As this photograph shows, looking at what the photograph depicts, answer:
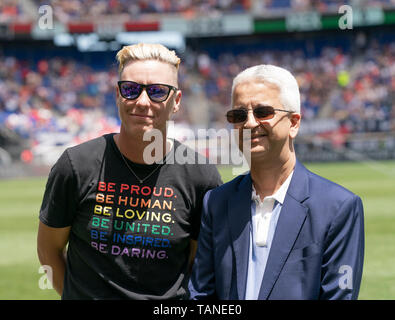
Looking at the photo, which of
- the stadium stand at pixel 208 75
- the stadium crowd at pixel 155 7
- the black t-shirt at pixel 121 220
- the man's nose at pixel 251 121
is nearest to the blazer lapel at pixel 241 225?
the man's nose at pixel 251 121

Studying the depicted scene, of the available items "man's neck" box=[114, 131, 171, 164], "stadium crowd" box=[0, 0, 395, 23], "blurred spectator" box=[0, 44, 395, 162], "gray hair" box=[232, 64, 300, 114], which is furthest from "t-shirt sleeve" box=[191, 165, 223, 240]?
"stadium crowd" box=[0, 0, 395, 23]

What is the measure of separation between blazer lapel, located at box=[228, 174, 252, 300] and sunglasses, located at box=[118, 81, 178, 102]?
0.76 meters

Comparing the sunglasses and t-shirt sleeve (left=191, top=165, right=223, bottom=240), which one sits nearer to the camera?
the sunglasses

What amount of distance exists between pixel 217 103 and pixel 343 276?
28.2m

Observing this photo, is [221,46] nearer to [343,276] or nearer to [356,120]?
[356,120]

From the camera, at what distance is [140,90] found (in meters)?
2.86

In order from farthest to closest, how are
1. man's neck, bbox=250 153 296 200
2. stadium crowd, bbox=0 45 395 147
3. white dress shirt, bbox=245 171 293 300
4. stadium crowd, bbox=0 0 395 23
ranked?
1. stadium crowd, bbox=0 0 395 23
2. stadium crowd, bbox=0 45 395 147
3. man's neck, bbox=250 153 296 200
4. white dress shirt, bbox=245 171 293 300

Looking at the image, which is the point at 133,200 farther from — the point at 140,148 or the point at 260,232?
the point at 260,232

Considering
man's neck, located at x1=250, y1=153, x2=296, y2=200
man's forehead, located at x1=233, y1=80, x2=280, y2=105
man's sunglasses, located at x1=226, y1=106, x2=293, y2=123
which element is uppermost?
man's forehead, located at x1=233, y1=80, x2=280, y2=105

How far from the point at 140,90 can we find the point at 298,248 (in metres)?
1.31

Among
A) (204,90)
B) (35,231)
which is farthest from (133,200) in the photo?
(204,90)

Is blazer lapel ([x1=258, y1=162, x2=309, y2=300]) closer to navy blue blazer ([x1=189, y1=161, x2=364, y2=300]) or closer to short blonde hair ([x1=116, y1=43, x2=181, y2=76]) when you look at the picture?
navy blue blazer ([x1=189, y1=161, x2=364, y2=300])

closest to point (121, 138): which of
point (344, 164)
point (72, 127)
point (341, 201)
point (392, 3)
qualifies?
point (341, 201)

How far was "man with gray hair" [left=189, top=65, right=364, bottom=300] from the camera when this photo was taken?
7.29 ft
